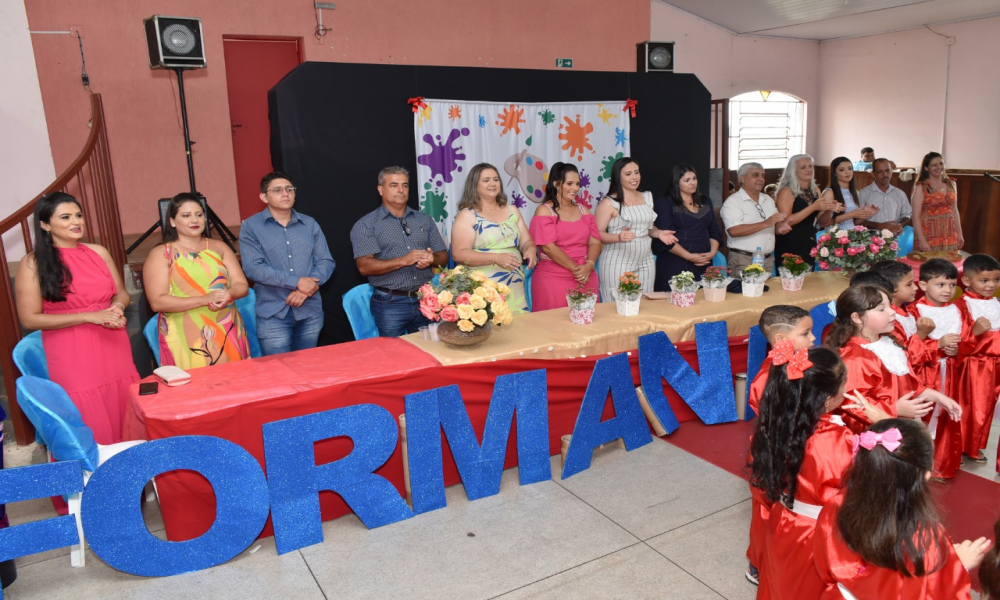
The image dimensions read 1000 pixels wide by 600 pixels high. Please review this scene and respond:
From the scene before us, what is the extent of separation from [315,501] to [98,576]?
84cm

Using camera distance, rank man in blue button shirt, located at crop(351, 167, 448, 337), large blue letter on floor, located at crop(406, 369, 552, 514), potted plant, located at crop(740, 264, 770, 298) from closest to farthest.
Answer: large blue letter on floor, located at crop(406, 369, 552, 514)
man in blue button shirt, located at crop(351, 167, 448, 337)
potted plant, located at crop(740, 264, 770, 298)

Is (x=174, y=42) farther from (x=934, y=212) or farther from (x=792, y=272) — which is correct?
(x=934, y=212)

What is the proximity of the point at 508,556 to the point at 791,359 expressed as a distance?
1367 millimetres

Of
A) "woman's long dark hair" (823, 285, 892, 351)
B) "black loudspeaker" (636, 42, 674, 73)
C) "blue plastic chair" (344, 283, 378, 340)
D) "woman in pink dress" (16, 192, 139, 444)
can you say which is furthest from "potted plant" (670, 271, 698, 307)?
"black loudspeaker" (636, 42, 674, 73)

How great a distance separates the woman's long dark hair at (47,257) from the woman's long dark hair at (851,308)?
3381mm

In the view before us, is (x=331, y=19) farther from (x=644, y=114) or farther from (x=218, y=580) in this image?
(x=218, y=580)

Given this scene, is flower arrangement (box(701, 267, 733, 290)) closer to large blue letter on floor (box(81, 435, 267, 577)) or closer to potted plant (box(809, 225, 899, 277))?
potted plant (box(809, 225, 899, 277))

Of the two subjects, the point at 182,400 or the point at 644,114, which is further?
the point at 644,114

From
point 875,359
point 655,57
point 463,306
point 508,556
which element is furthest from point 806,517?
point 655,57

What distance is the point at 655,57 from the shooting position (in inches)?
291

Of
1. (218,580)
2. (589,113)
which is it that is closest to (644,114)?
(589,113)

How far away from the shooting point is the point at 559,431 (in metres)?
3.68

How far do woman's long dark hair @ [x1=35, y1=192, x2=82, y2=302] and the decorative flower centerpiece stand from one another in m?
1.66

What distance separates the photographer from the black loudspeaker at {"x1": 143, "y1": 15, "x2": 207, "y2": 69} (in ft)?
18.3
